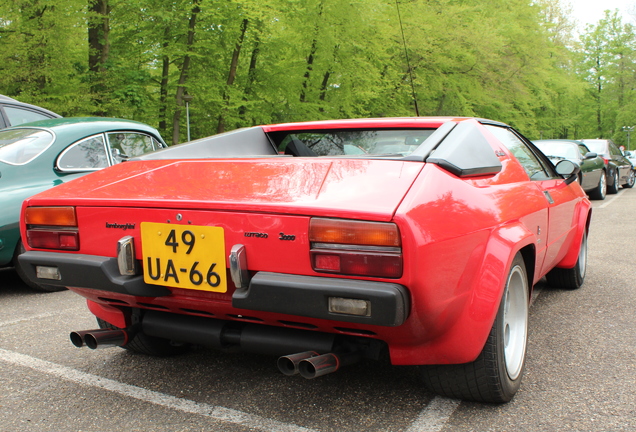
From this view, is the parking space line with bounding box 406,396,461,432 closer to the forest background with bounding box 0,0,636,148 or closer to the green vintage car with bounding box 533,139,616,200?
the green vintage car with bounding box 533,139,616,200

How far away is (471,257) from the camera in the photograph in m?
2.19

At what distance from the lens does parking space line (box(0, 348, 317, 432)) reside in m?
2.29

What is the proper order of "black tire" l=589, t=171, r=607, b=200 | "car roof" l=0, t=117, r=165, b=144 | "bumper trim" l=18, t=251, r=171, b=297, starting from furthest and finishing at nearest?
"black tire" l=589, t=171, r=607, b=200 < "car roof" l=0, t=117, r=165, b=144 < "bumper trim" l=18, t=251, r=171, b=297

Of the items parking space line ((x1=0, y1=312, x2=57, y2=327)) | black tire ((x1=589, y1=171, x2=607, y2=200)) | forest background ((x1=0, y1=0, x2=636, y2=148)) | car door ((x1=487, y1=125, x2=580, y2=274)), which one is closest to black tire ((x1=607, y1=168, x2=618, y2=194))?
black tire ((x1=589, y1=171, x2=607, y2=200))

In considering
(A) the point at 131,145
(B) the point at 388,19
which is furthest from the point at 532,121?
(A) the point at 131,145

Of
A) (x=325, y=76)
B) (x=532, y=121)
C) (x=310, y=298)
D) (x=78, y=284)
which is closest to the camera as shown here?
(x=310, y=298)

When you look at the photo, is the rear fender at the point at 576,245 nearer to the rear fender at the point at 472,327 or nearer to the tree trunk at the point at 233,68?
the rear fender at the point at 472,327

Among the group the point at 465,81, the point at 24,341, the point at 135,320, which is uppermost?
the point at 465,81

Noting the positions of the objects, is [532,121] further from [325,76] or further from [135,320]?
[135,320]

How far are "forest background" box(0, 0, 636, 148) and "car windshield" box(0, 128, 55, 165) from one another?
7.86 meters

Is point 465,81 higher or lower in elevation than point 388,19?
lower

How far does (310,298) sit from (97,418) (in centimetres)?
112

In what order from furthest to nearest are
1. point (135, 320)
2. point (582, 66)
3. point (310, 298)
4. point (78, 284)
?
point (582, 66) < point (135, 320) < point (78, 284) < point (310, 298)

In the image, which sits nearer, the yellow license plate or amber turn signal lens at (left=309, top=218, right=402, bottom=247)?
amber turn signal lens at (left=309, top=218, right=402, bottom=247)
